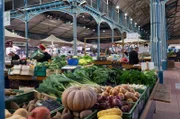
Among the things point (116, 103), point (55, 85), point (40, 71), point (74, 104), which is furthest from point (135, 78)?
point (40, 71)

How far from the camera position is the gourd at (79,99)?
1965 millimetres

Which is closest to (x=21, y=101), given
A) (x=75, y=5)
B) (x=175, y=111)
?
(x=175, y=111)

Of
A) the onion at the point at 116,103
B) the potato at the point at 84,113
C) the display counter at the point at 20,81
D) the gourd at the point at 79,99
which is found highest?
the gourd at the point at 79,99

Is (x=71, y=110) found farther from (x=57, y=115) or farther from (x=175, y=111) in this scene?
(x=175, y=111)

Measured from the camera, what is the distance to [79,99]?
1.97 meters

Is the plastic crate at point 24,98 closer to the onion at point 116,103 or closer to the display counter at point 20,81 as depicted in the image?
the onion at point 116,103

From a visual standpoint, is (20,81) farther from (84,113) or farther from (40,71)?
(84,113)

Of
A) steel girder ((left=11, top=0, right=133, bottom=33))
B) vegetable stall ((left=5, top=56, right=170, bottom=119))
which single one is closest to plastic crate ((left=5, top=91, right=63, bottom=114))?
vegetable stall ((left=5, top=56, right=170, bottom=119))

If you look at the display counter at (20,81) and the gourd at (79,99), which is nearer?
the gourd at (79,99)

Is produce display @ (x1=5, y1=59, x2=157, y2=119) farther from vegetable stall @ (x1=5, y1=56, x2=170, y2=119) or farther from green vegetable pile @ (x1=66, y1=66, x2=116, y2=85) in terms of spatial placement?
green vegetable pile @ (x1=66, y1=66, x2=116, y2=85)

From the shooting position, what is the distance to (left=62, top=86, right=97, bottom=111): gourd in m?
1.96

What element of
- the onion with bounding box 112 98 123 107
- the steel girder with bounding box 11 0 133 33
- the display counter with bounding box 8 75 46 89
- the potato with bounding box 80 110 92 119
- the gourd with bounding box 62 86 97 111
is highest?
the steel girder with bounding box 11 0 133 33

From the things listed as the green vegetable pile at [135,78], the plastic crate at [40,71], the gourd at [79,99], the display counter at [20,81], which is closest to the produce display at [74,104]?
the gourd at [79,99]

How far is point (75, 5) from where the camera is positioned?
516 inches
